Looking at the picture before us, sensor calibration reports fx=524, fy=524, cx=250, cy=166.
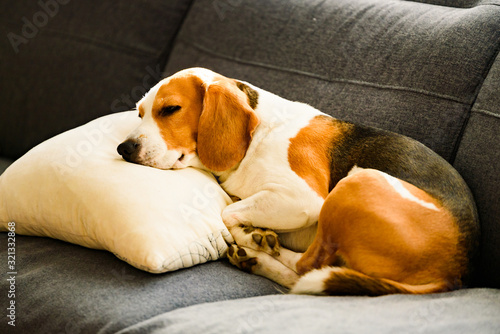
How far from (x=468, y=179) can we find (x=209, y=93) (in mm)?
1013

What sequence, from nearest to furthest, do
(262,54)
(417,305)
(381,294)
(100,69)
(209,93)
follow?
(417,305) → (381,294) → (209,93) → (262,54) → (100,69)

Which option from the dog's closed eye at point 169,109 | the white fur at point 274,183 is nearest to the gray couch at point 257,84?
the white fur at point 274,183

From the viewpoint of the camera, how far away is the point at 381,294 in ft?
5.10

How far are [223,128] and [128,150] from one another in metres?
0.37

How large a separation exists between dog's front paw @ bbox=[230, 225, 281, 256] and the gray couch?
126 mm

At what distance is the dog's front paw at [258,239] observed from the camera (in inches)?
73.3

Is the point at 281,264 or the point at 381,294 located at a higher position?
the point at 381,294

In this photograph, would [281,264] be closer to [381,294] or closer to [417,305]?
[381,294]

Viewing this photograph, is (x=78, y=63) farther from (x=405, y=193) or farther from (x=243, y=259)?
(x=405, y=193)

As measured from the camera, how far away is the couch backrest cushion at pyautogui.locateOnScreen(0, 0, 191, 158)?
3.02 metres

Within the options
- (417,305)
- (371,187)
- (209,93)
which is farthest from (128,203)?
(417,305)

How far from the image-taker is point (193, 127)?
2084 mm

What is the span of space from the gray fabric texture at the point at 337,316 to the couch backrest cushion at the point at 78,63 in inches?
71.3

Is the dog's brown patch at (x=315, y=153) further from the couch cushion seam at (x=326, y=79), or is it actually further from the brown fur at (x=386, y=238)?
the couch cushion seam at (x=326, y=79)
